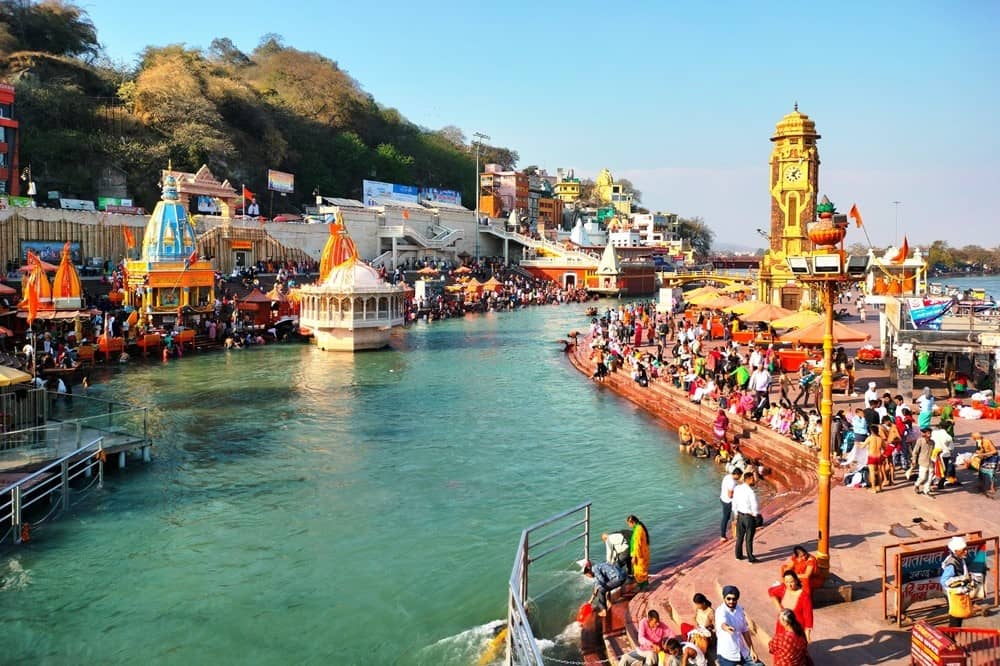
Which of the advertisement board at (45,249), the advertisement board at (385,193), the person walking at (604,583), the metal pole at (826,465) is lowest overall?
the person walking at (604,583)

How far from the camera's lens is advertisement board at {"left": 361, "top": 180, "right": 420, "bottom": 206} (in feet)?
211

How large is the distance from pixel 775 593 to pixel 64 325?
85.0 feet

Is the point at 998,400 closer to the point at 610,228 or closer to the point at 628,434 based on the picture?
the point at 628,434

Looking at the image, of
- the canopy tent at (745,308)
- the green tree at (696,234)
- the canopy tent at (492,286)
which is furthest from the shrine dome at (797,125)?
the green tree at (696,234)

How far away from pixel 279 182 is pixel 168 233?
95.4 ft

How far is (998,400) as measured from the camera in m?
15.0

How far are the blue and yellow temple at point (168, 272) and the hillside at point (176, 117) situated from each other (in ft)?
64.6

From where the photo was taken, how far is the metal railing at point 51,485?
10734 mm

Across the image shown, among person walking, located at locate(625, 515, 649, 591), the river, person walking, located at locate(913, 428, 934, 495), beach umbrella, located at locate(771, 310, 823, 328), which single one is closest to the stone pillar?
beach umbrella, located at locate(771, 310, 823, 328)

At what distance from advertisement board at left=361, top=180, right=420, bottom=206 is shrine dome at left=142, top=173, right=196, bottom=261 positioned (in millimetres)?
32482

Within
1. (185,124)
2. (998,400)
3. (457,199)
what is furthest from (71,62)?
(998,400)

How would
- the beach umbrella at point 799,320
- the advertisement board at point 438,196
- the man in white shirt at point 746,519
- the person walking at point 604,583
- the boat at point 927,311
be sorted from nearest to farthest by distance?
the person walking at point 604,583
the man in white shirt at point 746,519
the boat at point 927,311
the beach umbrella at point 799,320
the advertisement board at point 438,196

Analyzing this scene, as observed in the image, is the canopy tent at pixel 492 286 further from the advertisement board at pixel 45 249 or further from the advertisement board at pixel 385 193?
the advertisement board at pixel 45 249

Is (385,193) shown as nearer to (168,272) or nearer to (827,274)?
(168,272)
